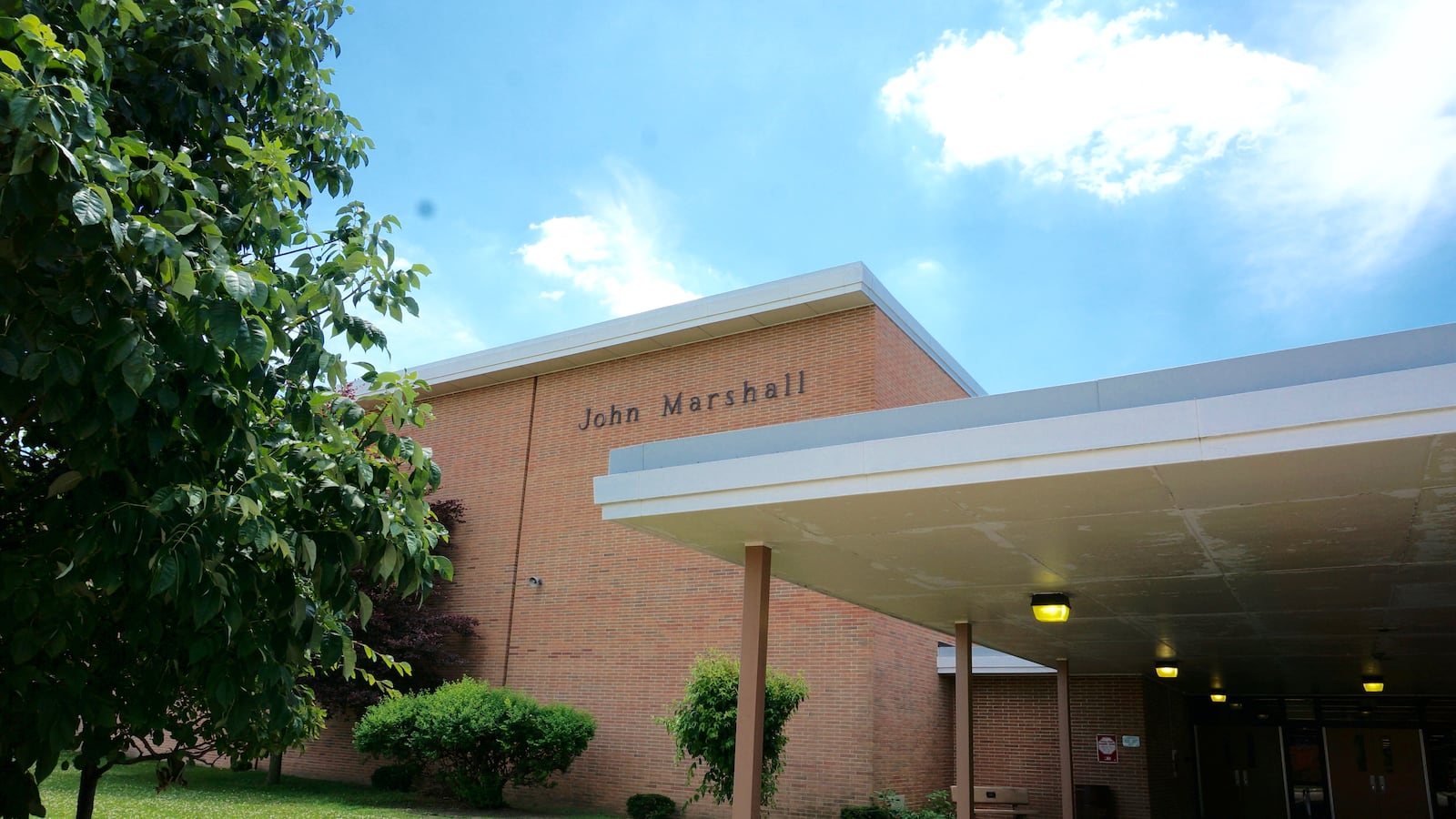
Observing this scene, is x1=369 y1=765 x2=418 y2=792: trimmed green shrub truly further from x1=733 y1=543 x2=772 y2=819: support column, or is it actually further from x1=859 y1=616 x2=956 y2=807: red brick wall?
x1=733 y1=543 x2=772 y2=819: support column

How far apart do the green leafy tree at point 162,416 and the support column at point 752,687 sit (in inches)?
134

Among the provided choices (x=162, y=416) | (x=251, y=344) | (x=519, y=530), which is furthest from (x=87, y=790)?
(x=519, y=530)

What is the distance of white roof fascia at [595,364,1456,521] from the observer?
4516 mm

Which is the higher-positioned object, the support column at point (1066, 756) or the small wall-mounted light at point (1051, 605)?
the small wall-mounted light at point (1051, 605)

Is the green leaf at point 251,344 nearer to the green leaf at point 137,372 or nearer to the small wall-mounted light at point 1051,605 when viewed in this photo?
the green leaf at point 137,372

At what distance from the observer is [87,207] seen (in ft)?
9.56

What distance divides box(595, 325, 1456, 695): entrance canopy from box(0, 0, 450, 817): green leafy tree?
2.56 meters

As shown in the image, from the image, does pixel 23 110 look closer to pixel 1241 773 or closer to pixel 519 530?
pixel 519 530

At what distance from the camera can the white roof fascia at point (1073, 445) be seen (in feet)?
14.8

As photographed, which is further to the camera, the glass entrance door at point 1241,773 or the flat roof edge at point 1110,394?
the glass entrance door at point 1241,773

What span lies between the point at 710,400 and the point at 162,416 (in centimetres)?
1534

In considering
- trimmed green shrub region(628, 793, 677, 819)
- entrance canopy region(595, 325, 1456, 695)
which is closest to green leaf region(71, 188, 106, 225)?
entrance canopy region(595, 325, 1456, 695)

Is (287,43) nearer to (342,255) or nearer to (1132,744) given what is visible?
(342,255)

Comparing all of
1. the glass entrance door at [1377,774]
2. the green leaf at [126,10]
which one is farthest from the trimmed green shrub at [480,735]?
the glass entrance door at [1377,774]
